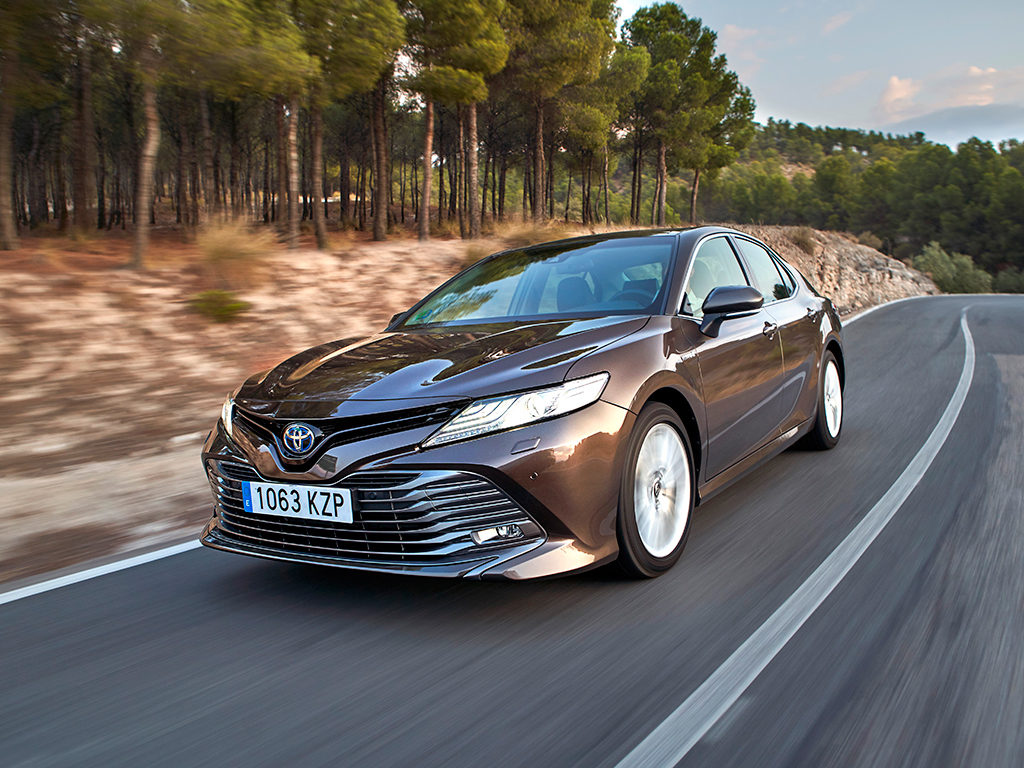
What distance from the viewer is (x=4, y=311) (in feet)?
28.5

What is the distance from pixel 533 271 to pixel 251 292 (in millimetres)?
7813

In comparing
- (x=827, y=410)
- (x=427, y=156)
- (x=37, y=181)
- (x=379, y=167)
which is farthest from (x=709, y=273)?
(x=37, y=181)

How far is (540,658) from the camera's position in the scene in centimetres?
270

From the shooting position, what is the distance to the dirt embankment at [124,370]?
4844 mm

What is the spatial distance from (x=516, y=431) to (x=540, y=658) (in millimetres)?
735

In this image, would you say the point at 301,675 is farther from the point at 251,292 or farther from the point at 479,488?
the point at 251,292

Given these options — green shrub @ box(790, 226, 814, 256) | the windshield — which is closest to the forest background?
green shrub @ box(790, 226, 814, 256)

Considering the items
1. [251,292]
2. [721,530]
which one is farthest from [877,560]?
[251,292]

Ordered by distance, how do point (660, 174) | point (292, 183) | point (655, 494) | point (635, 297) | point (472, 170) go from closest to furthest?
point (655, 494)
point (635, 297)
point (292, 183)
point (472, 170)
point (660, 174)

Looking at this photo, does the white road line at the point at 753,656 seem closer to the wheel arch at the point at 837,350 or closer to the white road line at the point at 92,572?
the wheel arch at the point at 837,350

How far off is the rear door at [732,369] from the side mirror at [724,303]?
0.05 metres

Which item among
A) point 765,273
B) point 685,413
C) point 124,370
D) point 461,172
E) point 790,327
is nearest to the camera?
point 685,413

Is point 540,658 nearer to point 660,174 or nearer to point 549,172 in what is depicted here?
point 549,172

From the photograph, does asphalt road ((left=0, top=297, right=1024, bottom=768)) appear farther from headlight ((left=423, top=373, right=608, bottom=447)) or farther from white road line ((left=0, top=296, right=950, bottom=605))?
headlight ((left=423, top=373, right=608, bottom=447))
